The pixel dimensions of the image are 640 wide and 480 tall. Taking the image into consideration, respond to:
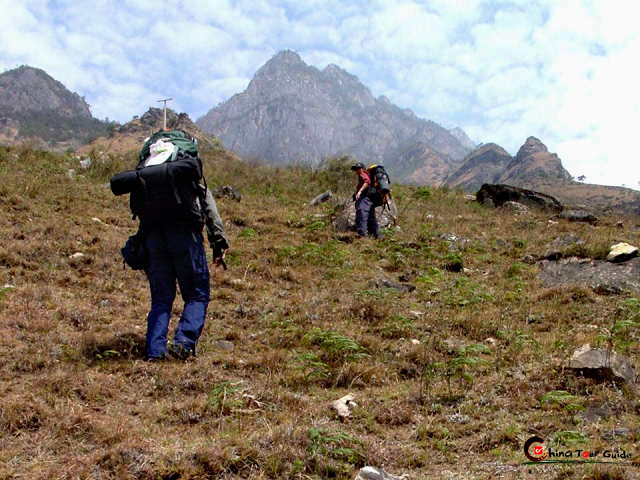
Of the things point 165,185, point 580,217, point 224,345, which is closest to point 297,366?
point 224,345

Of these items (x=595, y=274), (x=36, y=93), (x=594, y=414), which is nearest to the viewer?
(x=594, y=414)

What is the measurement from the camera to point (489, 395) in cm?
365

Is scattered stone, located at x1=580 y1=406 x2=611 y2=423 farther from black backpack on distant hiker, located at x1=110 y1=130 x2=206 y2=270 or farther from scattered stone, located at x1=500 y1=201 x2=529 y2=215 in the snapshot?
scattered stone, located at x1=500 y1=201 x2=529 y2=215

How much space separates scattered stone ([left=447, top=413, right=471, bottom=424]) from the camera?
10.8 ft

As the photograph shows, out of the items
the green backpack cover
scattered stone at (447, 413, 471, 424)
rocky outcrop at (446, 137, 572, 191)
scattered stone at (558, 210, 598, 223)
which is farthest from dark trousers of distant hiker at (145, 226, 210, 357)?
rocky outcrop at (446, 137, 572, 191)

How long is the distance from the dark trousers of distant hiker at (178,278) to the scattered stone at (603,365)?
9.93 feet

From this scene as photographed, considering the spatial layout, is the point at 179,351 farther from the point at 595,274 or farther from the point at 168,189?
the point at 595,274

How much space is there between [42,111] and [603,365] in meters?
110

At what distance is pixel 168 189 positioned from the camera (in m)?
4.25

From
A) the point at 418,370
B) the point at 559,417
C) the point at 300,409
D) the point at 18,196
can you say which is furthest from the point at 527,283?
the point at 18,196

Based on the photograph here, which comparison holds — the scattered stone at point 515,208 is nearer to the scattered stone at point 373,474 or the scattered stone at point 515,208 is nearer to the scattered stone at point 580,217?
the scattered stone at point 580,217

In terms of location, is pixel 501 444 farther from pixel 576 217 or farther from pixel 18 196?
pixel 576 217
